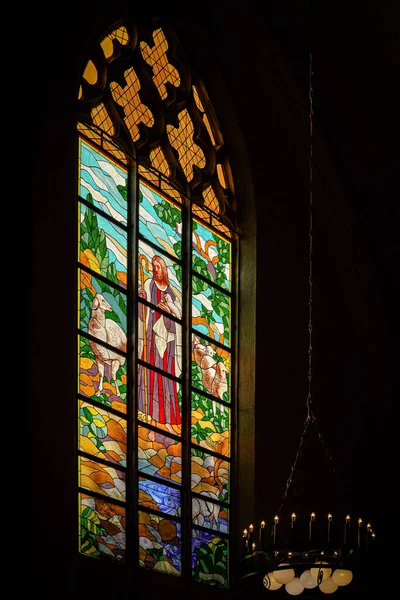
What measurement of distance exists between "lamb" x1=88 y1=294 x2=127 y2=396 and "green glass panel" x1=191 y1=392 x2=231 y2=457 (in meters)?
1.02

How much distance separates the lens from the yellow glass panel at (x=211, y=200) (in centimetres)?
1138

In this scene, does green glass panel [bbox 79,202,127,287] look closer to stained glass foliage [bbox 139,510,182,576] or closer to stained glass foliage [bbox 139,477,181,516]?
stained glass foliage [bbox 139,477,181,516]

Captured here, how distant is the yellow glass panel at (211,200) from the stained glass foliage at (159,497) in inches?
98.2

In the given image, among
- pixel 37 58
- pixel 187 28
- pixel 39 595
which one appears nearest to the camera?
pixel 39 595

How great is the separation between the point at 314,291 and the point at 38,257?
3521 mm

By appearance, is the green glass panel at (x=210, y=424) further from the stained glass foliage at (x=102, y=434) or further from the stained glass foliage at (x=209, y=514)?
the stained glass foliage at (x=102, y=434)

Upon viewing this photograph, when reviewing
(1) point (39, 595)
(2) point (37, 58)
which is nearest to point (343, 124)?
(2) point (37, 58)

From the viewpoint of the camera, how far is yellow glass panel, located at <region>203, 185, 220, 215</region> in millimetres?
11383

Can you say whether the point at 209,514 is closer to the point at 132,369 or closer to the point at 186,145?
the point at 132,369

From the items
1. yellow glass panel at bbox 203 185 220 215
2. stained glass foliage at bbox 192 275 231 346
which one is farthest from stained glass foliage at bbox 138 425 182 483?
yellow glass panel at bbox 203 185 220 215

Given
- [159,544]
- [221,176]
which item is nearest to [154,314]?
[221,176]

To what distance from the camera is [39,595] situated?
8.55 m

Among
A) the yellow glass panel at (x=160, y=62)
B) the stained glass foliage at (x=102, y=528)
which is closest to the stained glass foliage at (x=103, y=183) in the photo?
the yellow glass panel at (x=160, y=62)

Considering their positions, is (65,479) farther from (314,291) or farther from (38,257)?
(314,291)
